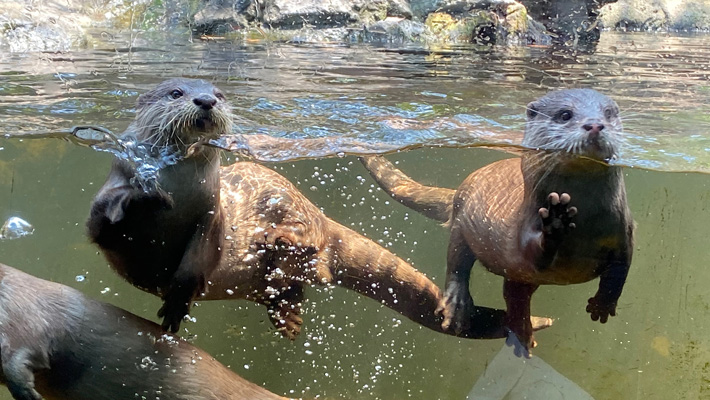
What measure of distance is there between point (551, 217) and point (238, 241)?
2065mm

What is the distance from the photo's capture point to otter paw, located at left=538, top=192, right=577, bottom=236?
2.78 metres

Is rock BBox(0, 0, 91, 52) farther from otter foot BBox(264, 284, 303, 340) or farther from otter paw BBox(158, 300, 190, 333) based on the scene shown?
otter paw BBox(158, 300, 190, 333)

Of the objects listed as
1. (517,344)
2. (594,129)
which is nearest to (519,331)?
(517,344)

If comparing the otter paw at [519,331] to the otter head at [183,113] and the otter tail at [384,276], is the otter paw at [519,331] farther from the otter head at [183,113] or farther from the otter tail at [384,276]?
the otter head at [183,113]

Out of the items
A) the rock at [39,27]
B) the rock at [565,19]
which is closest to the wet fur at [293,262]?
the rock at [39,27]

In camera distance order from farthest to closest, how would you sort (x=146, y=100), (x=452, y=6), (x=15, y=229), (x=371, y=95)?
1. (x=452, y=6)
2. (x=15, y=229)
3. (x=371, y=95)
4. (x=146, y=100)

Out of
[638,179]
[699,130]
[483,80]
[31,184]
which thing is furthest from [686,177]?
[31,184]

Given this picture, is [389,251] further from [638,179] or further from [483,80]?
[638,179]

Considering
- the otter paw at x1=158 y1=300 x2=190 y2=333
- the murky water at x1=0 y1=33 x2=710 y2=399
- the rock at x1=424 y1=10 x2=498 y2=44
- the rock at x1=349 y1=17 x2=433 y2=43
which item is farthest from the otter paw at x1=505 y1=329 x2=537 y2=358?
the rock at x1=349 y1=17 x2=433 y2=43

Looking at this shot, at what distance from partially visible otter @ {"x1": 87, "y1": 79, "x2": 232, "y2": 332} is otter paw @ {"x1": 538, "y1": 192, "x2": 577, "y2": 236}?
1.63 m

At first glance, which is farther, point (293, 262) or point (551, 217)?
point (293, 262)

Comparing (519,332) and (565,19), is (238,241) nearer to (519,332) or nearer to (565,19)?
(519,332)

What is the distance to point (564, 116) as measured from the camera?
124 inches

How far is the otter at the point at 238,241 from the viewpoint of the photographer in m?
3.14
